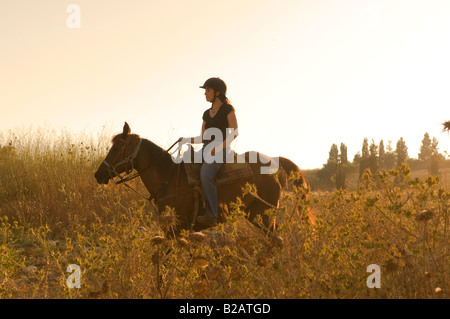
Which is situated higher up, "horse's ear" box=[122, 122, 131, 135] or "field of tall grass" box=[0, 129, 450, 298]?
"horse's ear" box=[122, 122, 131, 135]

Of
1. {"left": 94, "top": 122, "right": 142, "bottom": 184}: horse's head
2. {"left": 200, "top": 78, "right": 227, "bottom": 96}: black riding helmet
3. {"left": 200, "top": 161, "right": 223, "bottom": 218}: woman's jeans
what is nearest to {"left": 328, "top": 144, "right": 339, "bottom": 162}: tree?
{"left": 200, "top": 78, "right": 227, "bottom": 96}: black riding helmet

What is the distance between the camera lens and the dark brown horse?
6.72 meters

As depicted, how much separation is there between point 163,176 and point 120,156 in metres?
0.75

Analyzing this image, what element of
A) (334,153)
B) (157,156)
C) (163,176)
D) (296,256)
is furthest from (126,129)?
(334,153)

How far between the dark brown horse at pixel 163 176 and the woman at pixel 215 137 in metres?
0.25

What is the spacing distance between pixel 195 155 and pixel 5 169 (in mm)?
8089

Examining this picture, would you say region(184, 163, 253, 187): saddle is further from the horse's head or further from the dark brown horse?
the horse's head

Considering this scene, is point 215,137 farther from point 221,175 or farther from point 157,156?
point 157,156

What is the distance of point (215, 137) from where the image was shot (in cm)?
663

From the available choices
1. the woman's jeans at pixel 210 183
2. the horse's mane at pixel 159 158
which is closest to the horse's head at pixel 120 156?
the horse's mane at pixel 159 158

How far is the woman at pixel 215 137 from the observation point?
653 centimetres

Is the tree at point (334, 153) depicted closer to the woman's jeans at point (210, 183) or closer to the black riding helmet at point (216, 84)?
the black riding helmet at point (216, 84)
